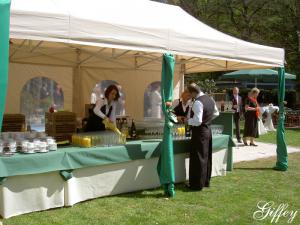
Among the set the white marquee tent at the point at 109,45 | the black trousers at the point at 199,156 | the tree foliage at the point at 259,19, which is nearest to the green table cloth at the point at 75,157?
the black trousers at the point at 199,156

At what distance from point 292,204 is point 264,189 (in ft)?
2.57

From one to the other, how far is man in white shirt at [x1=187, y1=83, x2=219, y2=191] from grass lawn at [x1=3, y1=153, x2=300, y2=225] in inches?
8.4

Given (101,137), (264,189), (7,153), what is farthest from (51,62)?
(264,189)

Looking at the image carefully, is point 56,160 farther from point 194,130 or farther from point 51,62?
point 51,62

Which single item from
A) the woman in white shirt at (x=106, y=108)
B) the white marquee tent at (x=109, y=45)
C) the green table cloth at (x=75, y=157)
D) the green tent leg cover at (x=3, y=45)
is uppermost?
the white marquee tent at (x=109, y=45)

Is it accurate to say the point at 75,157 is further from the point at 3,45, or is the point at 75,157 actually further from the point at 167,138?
the point at 3,45

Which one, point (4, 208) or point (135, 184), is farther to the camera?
point (135, 184)

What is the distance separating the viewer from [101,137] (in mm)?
5223

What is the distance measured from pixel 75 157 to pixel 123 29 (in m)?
1.66

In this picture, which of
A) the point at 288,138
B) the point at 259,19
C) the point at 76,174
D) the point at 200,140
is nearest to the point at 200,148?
the point at 200,140

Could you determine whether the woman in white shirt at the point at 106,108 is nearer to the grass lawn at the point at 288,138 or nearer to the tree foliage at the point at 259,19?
the grass lawn at the point at 288,138

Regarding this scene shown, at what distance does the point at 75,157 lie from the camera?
481 cm

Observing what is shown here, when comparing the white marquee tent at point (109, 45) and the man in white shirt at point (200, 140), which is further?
the man in white shirt at point (200, 140)

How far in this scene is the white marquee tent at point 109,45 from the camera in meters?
4.29
